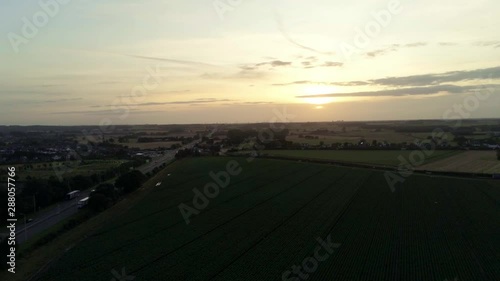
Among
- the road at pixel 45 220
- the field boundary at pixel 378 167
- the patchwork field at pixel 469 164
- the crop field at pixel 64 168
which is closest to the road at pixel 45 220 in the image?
the road at pixel 45 220

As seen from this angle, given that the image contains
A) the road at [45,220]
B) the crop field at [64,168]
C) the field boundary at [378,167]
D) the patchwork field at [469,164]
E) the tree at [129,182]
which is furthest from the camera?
the crop field at [64,168]

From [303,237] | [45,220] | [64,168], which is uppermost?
[64,168]

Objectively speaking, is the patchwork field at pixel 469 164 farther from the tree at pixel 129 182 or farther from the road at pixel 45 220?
the road at pixel 45 220

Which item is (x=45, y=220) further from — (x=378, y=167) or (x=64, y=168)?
(x=378, y=167)

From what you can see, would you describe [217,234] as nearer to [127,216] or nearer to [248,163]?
[127,216]

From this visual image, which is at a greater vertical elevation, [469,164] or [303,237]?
[303,237]

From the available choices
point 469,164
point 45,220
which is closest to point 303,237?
point 45,220

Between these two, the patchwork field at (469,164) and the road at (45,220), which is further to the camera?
the patchwork field at (469,164)

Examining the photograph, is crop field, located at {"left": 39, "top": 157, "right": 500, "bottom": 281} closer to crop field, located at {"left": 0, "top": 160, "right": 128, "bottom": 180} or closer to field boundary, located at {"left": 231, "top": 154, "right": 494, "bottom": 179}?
field boundary, located at {"left": 231, "top": 154, "right": 494, "bottom": 179}
